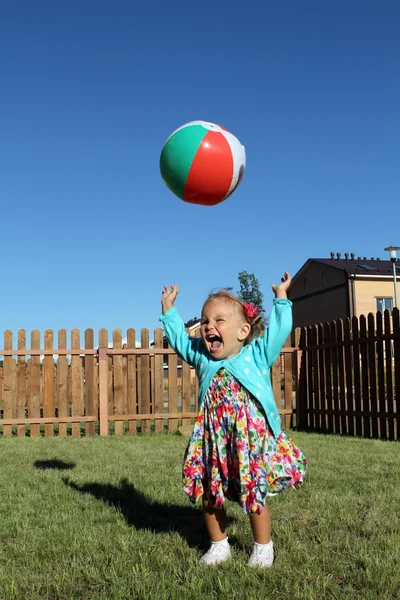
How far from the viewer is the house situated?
35312 millimetres

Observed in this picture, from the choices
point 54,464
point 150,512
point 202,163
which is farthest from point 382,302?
point 202,163

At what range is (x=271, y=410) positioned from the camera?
11.1ft

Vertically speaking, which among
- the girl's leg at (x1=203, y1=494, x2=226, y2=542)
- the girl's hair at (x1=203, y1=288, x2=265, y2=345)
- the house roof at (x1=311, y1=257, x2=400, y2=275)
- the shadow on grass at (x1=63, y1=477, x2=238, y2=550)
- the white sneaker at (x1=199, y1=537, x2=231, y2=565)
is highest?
the house roof at (x1=311, y1=257, x2=400, y2=275)

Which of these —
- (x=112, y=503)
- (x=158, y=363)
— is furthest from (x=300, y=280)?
(x=112, y=503)

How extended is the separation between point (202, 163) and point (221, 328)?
4.24 ft

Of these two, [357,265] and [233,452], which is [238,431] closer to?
[233,452]

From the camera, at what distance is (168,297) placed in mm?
3898

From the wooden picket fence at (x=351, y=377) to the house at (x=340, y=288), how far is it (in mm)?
24848

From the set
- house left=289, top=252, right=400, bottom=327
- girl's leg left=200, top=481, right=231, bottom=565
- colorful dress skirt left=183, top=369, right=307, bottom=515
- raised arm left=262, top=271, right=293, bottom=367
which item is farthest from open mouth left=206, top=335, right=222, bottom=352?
house left=289, top=252, right=400, bottom=327

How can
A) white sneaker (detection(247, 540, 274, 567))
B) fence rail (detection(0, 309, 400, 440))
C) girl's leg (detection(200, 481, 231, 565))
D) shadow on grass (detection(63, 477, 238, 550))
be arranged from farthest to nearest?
fence rail (detection(0, 309, 400, 440)), shadow on grass (detection(63, 477, 238, 550)), girl's leg (detection(200, 481, 231, 565)), white sneaker (detection(247, 540, 274, 567))

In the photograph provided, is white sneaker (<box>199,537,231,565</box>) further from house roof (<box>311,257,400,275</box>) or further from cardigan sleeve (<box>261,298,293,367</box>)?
house roof (<box>311,257,400,275</box>)

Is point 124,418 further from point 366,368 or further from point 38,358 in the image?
point 366,368

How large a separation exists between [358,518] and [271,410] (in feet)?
3.97

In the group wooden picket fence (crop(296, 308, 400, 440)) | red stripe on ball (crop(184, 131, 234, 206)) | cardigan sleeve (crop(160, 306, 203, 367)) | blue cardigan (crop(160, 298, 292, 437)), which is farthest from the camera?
wooden picket fence (crop(296, 308, 400, 440))
